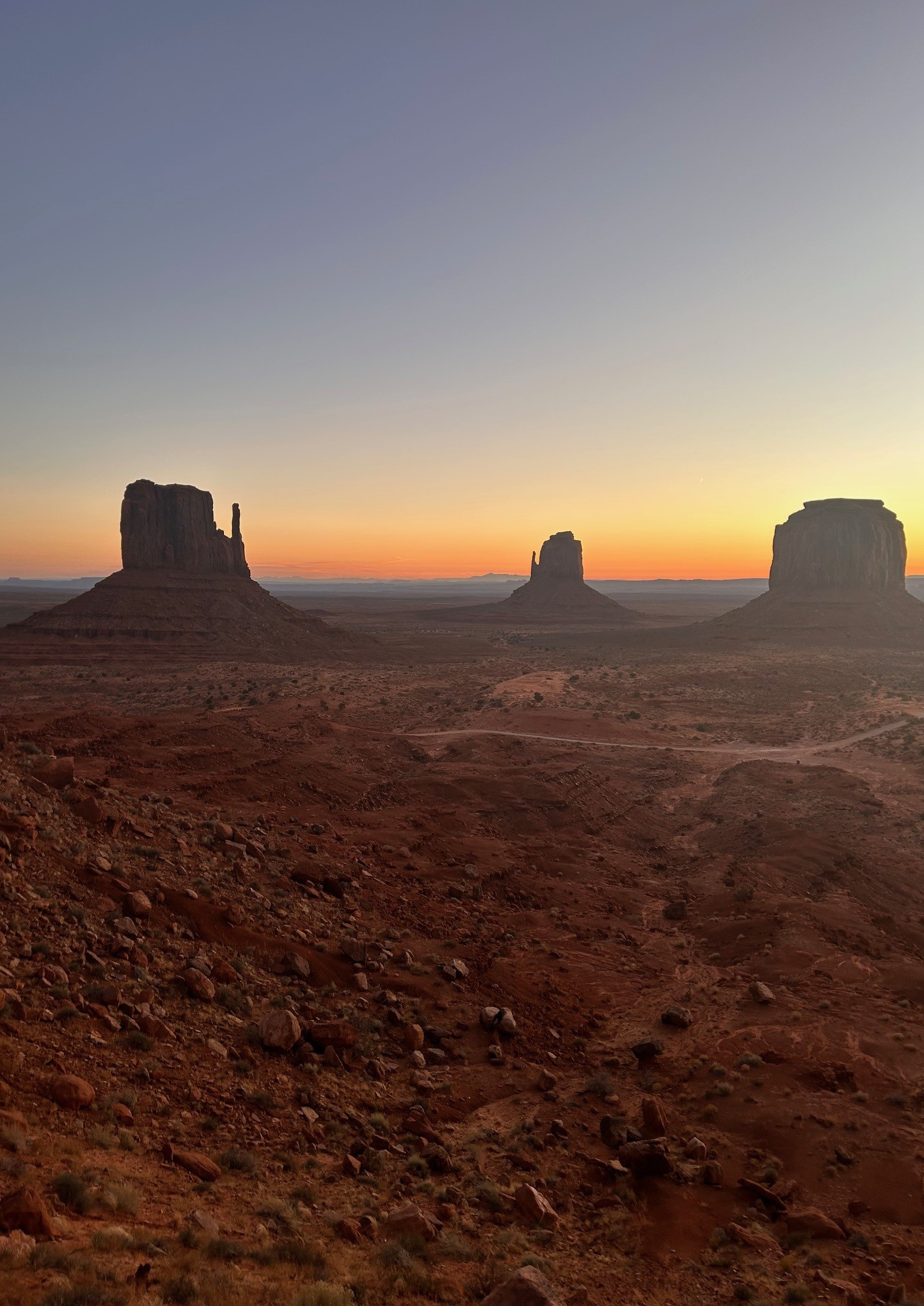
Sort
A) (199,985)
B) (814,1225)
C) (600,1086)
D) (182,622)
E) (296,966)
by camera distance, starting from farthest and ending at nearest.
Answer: (182,622)
(296,966)
(600,1086)
(199,985)
(814,1225)

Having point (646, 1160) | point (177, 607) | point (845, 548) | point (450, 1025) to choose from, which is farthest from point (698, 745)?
point (845, 548)

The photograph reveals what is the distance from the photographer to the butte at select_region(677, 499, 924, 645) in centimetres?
10562

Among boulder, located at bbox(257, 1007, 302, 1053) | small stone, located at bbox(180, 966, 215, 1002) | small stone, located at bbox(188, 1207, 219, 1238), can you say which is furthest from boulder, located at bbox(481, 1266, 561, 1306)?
small stone, located at bbox(180, 966, 215, 1002)

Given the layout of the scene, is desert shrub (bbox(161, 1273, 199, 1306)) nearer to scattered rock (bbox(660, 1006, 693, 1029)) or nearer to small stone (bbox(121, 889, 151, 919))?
small stone (bbox(121, 889, 151, 919))

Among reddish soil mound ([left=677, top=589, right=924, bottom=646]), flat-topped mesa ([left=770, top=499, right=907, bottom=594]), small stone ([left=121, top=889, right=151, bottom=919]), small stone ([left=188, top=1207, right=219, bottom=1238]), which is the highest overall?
flat-topped mesa ([left=770, top=499, right=907, bottom=594])

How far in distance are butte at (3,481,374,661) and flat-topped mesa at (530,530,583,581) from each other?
3355 inches

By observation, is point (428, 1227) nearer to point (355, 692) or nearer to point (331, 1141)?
point (331, 1141)

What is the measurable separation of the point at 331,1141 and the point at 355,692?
164ft

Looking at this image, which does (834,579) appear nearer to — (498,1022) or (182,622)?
(182,622)

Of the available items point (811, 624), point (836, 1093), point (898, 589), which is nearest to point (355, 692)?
point (836, 1093)

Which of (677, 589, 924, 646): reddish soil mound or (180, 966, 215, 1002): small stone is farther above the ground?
(677, 589, 924, 646): reddish soil mound

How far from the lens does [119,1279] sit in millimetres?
5863

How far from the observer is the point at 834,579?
115250 millimetres

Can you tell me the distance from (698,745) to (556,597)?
13182 cm
